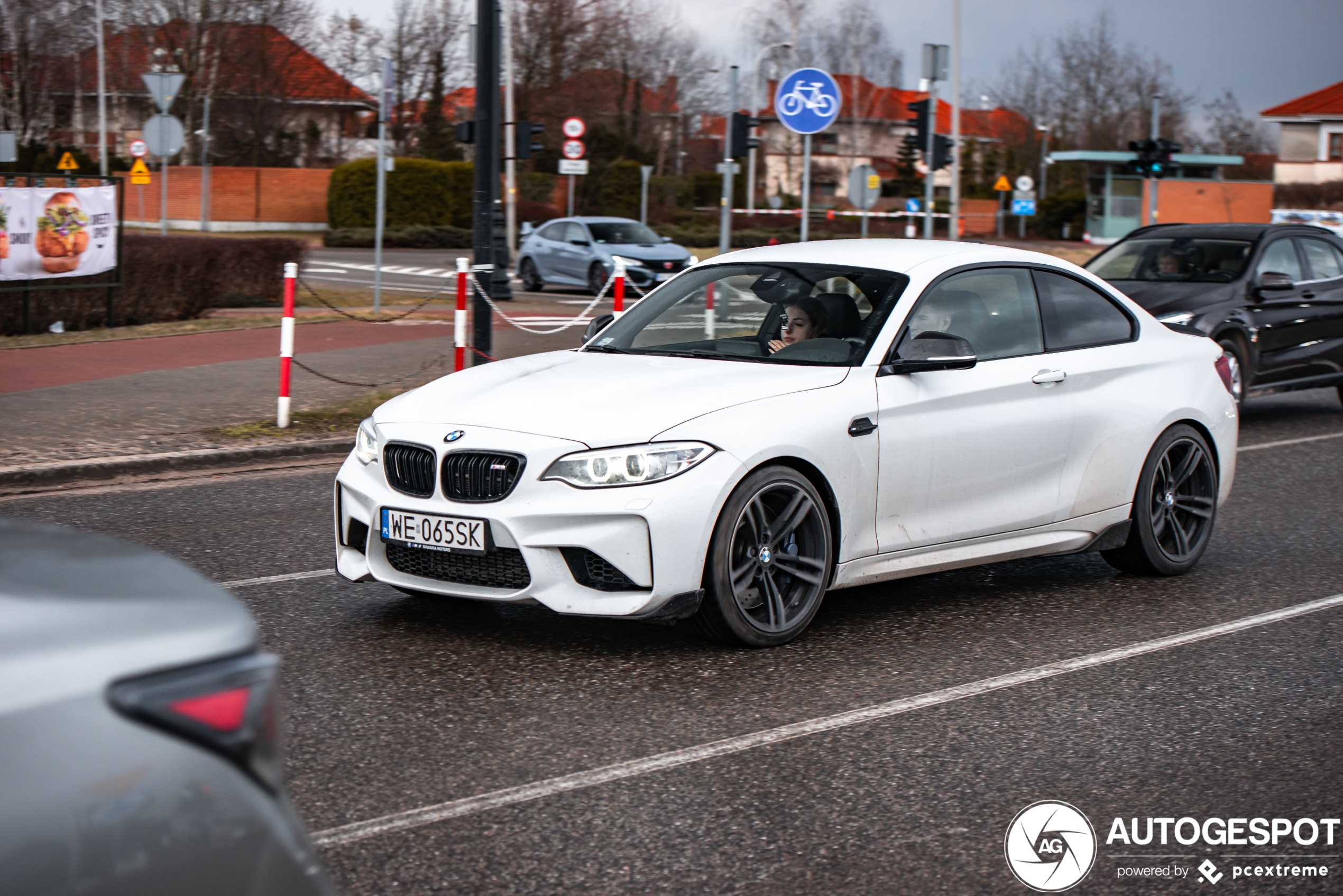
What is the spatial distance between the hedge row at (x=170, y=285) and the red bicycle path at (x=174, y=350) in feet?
4.55

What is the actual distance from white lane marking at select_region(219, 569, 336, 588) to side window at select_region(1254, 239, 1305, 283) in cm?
955

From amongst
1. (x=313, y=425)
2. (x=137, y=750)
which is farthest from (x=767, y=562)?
(x=313, y=425)

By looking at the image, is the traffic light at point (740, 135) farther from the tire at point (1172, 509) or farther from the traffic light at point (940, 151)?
the tire at point (1172, 509)

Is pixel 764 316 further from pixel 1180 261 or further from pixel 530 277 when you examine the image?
pixel 530 277

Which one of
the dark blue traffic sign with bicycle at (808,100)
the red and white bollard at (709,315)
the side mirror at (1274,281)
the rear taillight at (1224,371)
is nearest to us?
the red and white bollard at (709,315)

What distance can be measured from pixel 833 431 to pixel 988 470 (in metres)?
0.94

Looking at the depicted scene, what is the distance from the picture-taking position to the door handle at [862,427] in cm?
572

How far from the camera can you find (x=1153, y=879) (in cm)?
370

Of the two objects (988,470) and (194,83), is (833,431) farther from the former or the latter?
(194,83)

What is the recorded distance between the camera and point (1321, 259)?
13758 millimetres

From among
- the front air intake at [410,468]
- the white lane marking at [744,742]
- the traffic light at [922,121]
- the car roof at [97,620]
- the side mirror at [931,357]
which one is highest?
the traffic light at [922,121]

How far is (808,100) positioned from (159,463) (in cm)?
845

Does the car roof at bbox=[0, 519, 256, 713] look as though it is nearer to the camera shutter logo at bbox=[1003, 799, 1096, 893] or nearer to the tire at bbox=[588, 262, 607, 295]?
the camera shutter logo at bbox=[1003, 799, 1096, 893]

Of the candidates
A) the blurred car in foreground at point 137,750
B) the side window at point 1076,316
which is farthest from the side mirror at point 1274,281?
the blurred car in foreground at point 137,750
